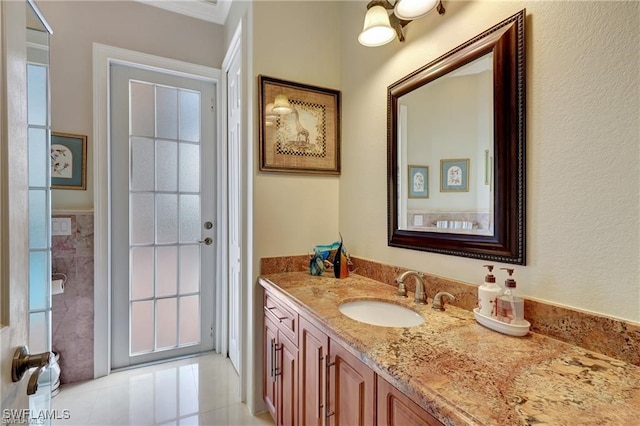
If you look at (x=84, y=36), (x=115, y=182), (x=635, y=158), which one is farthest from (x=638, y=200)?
(x=84, y=36)

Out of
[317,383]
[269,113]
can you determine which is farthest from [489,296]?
[269,113]

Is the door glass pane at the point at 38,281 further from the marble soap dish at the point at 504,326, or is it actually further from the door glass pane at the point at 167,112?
the door glass pane at the point at 167,112

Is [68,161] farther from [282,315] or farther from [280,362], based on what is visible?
[280,362]

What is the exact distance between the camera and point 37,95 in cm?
95

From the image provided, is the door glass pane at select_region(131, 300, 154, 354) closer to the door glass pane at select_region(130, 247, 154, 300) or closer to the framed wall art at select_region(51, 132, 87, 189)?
the door glass pane at select_region(130, 247, 154, 300)

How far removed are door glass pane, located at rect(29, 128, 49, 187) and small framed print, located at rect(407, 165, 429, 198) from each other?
1.40 meters

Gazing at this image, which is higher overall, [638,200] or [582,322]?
[638,200]

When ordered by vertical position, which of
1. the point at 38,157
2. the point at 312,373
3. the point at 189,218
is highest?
the point at 38,157

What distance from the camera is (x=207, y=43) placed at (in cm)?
243

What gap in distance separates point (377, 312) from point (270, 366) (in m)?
0.72

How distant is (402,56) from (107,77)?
6.63 feet

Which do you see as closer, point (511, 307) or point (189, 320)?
point (511, 307)

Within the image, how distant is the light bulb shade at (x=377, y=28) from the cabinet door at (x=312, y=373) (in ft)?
4.29

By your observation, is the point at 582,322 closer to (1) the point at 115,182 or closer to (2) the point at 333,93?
(2) the point at 333,93
